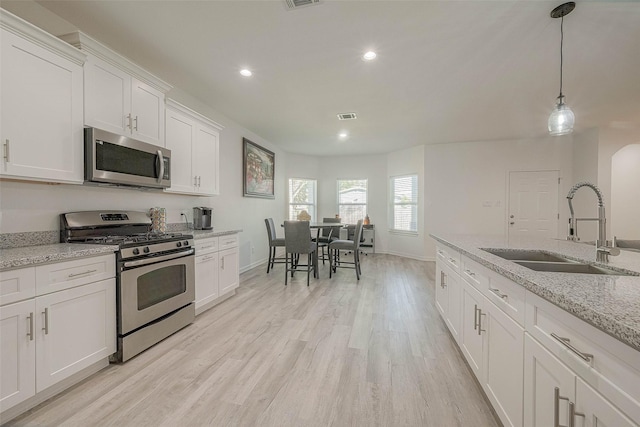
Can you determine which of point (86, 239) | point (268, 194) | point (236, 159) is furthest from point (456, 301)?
point (268, 194)

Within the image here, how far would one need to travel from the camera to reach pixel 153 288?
2246 mm

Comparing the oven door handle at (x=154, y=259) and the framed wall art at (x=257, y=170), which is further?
the framed wall art at (x=257, y=170)

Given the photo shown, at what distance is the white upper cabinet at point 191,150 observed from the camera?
2.92 meters

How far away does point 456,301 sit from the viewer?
222 centimetres

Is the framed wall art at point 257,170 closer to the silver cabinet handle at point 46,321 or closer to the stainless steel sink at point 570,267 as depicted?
the silver cabinet handle at point 46,321

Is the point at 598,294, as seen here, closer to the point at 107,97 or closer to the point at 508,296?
the point at 508,296

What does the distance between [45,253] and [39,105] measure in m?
0.97

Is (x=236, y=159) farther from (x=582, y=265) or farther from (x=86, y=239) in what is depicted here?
(x=582, y=265)

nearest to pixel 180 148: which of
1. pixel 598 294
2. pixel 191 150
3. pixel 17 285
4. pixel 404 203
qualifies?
pixel 191 150

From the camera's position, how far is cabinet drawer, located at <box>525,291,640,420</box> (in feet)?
2.20

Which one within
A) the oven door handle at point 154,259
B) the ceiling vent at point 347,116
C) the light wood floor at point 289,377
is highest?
the ceiling vent at point 347,116

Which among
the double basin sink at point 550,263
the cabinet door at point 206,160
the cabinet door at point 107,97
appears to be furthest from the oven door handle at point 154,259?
the double basin sink at point 550,263

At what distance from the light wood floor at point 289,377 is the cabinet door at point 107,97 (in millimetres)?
1891

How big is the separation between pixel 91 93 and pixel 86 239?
1130 mm
